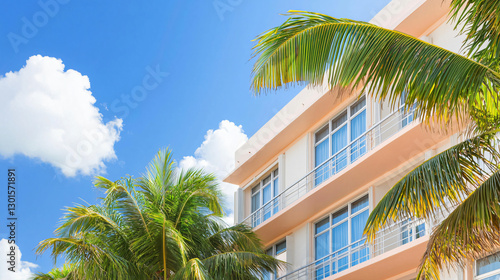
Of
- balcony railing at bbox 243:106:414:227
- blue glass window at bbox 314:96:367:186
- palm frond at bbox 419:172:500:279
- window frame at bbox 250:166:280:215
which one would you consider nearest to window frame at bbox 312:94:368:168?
blue glass window at bbox 314:96:367:186

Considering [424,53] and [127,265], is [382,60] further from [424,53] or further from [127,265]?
[127,265]

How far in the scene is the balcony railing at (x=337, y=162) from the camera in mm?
20328

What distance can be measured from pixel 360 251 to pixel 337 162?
3216 millimetres

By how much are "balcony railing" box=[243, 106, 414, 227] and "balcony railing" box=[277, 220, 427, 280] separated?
2.49 m

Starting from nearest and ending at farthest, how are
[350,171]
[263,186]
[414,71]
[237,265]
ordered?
[414,71]
[237,265]
[350,171]
[263,186]

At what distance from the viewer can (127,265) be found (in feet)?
67.5

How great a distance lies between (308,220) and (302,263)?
4.53 feet

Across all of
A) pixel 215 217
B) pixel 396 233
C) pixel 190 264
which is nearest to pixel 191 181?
pixel 215 217

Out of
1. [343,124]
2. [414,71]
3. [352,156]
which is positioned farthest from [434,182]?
[343,124]

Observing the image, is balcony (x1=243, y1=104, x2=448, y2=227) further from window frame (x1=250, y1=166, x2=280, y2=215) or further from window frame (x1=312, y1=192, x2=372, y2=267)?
window frame (x1=312, y1=192, x2=372, y2=267)

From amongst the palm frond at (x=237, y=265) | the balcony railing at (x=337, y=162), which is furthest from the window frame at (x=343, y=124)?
the palm frond at (x=237, y=265)

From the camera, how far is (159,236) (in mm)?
20578

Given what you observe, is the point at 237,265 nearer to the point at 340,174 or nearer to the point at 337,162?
the point at 340,174

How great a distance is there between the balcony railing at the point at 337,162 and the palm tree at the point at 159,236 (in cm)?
282
